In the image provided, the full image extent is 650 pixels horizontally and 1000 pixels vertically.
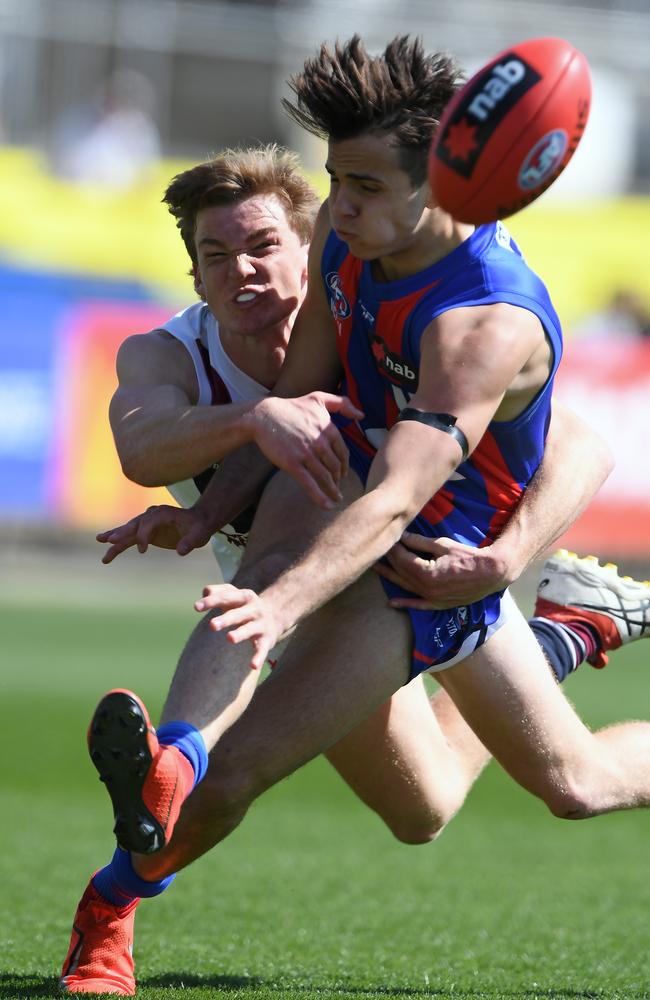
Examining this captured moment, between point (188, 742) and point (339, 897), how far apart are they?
2389 millimetres

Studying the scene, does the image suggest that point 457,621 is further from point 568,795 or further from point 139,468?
point 139,468

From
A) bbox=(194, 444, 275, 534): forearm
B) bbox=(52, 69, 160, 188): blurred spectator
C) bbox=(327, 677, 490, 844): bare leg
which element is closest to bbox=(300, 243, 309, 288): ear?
bbox=(194, 444, 275, 534): forearm

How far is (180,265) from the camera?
18.1m

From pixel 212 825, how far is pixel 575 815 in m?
1.23

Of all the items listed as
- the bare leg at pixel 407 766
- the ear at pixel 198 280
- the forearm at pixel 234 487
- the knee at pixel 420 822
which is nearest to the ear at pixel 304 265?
the ear at pixel 198 280

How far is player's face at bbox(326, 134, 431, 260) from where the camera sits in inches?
157

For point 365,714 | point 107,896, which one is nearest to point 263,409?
point 365,714

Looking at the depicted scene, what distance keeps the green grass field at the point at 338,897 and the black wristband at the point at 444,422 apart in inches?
62.3

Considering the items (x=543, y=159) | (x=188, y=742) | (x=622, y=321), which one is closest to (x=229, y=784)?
(x=188, y=742)

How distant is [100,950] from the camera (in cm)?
433

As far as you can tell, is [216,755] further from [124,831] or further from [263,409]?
[263,409]

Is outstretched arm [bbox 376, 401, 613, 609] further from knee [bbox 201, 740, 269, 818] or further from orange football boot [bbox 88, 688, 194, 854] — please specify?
orange football boot [bbox 88, 688, 194, 854]

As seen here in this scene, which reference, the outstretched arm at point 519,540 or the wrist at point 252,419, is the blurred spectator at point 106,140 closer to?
the outstretched arm at point 519,540

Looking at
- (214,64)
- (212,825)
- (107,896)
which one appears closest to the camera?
(212,825)
